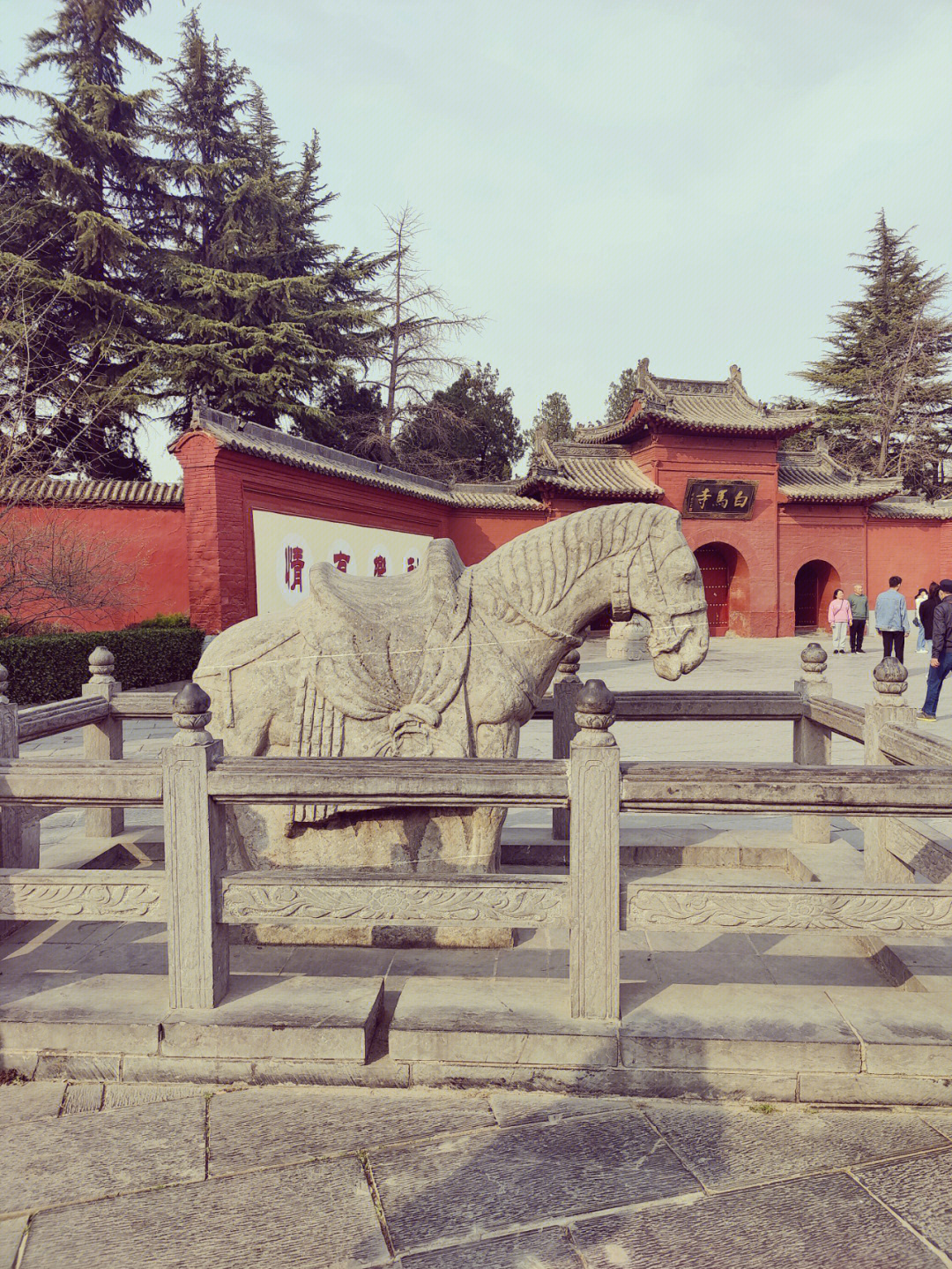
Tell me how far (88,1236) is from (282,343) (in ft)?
67.5

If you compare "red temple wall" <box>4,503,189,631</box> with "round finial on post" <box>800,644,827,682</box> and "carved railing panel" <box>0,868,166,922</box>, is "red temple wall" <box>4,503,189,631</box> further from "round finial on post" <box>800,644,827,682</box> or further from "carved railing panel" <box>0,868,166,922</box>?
"round finial on post" <box>800,644,827,682</box>

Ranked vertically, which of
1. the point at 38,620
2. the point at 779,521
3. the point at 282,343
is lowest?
the point at 38,620

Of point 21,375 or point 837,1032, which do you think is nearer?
point 837,1032

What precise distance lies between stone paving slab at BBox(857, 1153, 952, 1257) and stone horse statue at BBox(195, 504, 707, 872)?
5.29ft

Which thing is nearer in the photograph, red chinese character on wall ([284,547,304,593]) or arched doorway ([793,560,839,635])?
red chinese character on wall ([284,547,304,593])

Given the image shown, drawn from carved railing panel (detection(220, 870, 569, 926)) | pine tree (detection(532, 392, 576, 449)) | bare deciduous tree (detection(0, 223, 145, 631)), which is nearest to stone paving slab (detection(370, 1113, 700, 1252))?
carved railing panel (detection(220, 870, 569, 926))

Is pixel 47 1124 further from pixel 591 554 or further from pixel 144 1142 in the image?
pixel 591 554

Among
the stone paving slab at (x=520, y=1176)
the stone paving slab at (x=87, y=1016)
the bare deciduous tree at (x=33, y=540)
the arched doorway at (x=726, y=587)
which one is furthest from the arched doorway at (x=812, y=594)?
the stone paving slab at (x=87, y=1016)

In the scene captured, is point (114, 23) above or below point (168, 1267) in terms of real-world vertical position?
above

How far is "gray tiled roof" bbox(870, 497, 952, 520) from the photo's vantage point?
22.5 meters

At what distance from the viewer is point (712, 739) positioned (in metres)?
8.54

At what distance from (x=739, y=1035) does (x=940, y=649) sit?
800 centimetres

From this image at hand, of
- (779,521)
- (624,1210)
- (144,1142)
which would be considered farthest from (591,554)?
(779,521)

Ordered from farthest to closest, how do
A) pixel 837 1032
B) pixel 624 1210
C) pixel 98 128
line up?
pixel 98 128 → pixel 837 1032 → pixel 624 1210
